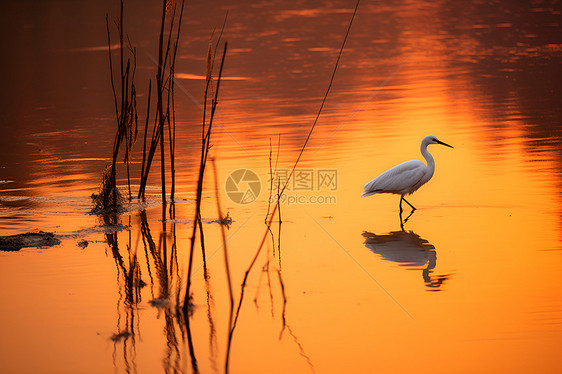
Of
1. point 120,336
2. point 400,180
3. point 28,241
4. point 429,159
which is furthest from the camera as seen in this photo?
point 429,159

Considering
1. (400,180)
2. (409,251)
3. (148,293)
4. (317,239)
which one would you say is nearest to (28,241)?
(148,293)

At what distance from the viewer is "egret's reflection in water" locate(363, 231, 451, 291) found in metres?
5.70

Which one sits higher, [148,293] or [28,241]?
[28,241]

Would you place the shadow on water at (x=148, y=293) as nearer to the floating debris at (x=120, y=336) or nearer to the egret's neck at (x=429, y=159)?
the floating debris at (x=120, y=336)

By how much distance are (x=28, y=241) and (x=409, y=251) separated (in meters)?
3.25

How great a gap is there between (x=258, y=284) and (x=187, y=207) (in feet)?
8.01

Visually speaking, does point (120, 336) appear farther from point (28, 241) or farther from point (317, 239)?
point (317, 239)

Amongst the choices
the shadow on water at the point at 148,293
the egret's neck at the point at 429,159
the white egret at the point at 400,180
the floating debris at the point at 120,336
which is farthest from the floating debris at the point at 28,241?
the egret's neck at the point at 429,159

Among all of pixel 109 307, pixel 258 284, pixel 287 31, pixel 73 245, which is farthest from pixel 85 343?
pixel 287 31

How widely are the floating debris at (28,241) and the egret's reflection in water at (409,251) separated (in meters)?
2.73

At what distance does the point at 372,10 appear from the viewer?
1237 inches

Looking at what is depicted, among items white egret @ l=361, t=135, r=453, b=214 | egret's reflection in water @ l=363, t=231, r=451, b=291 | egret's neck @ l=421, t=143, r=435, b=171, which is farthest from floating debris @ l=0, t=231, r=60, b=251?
egret's neck @ l=421, t=143, r=435, b=171

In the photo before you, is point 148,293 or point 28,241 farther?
point 28,241

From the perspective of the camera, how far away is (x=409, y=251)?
6.46 m
